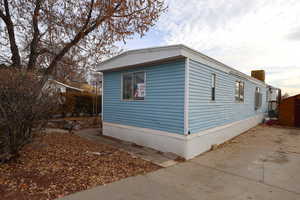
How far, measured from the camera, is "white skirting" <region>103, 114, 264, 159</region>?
488 cm

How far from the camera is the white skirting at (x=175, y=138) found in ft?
16.0

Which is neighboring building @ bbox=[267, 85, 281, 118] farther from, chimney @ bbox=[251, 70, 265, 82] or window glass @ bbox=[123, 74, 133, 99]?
window glass @ bbox=[123, 74, 133, 99]

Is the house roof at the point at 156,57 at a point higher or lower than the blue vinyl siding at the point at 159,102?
higher

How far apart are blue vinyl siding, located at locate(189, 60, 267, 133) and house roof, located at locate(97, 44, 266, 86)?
0.21m

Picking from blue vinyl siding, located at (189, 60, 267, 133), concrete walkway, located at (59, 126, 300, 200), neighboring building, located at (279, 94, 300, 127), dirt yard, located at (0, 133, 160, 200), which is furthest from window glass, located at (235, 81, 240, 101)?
dirt yard, located at (0, 133, 160, 200)

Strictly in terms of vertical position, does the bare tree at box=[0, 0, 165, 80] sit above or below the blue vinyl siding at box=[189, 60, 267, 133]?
above

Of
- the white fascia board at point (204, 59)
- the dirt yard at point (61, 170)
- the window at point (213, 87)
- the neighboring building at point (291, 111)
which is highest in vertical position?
the white fascia board at point (204, 59)

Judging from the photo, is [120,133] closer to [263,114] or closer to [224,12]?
[224,12]

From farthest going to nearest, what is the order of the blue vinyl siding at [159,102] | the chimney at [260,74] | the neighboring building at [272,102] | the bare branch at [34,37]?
1. the neighboring building at [272,102]
2. the chimney at [260,74]
3. the bare branch at [34,37]
4. the blue vinyl siding at [159,102]

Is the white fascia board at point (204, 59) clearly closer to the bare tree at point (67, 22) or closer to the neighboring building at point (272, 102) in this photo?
the bare tree at point (67, 22)

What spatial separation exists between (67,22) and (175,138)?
5869 mm

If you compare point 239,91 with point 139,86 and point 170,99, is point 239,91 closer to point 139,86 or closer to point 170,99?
point 170,99

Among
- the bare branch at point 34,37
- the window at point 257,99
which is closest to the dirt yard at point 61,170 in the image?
the bare branch at point 34,37

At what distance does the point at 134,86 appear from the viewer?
6.34 metres
